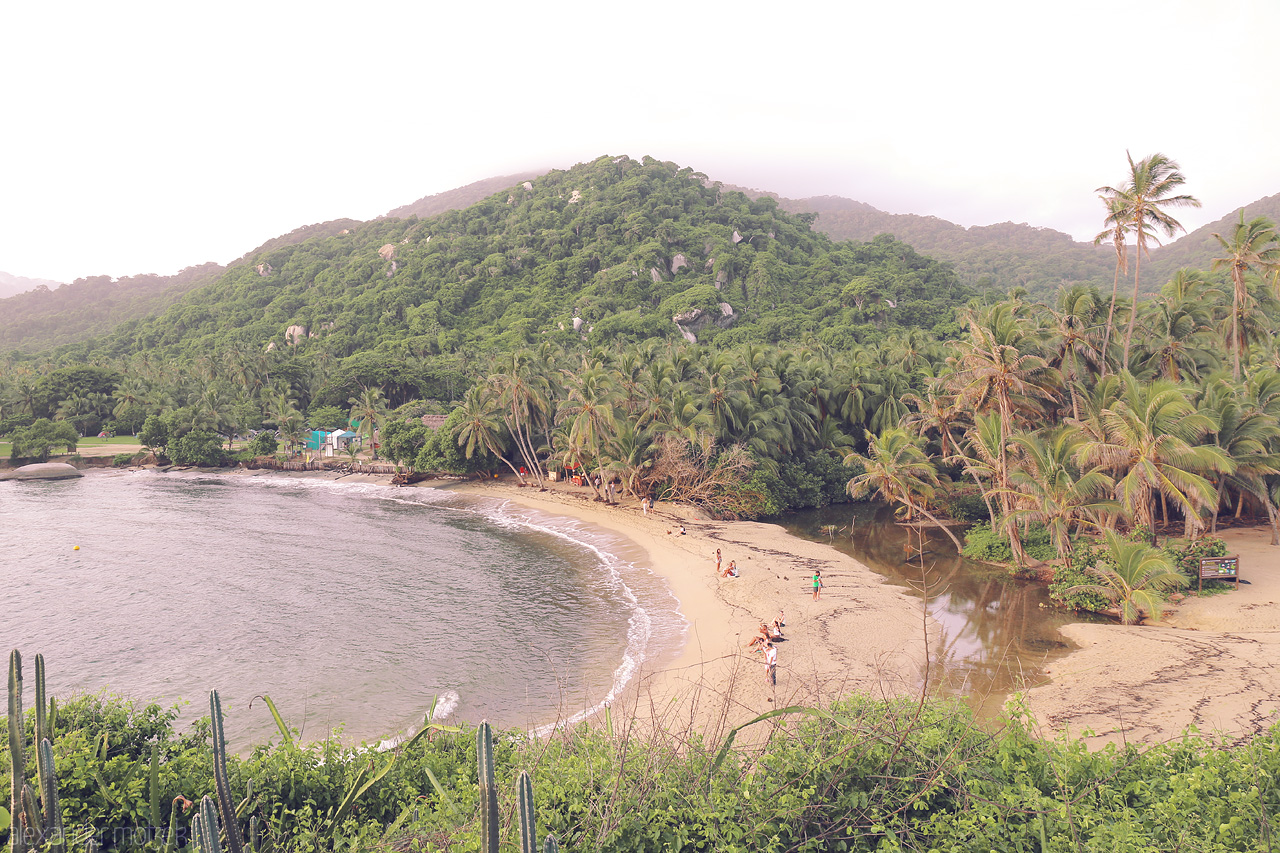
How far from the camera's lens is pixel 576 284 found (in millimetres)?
104250

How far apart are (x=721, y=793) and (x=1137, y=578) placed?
58.8 ft

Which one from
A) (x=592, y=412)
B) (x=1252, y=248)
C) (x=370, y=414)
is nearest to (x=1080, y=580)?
(x=1252, y=248)

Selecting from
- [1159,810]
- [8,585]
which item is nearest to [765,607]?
[1159,810]

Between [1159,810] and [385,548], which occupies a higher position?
[1159,810]

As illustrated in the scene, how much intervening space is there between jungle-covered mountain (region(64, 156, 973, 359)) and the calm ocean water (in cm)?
4601

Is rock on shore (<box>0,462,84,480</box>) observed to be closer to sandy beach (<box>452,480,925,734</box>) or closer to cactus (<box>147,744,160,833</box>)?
Result: sandy beach (<box>452,480,925,734</box>)

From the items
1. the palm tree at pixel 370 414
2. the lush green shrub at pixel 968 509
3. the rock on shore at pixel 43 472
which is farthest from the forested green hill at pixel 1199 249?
the rock on shore at pixel 43 472

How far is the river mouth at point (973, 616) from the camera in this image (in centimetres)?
1457

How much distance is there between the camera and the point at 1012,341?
76.0ft

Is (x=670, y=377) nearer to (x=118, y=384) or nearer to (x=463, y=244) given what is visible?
(x=118, y=384)

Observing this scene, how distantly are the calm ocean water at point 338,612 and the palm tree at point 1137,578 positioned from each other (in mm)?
12789

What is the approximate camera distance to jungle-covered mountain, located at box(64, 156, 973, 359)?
8438cm

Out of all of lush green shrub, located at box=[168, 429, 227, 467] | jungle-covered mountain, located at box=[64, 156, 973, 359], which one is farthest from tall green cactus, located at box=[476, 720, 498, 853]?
lush green shrub, located at box=[168, 429, 227, 467]

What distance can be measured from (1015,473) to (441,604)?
2042 cm
